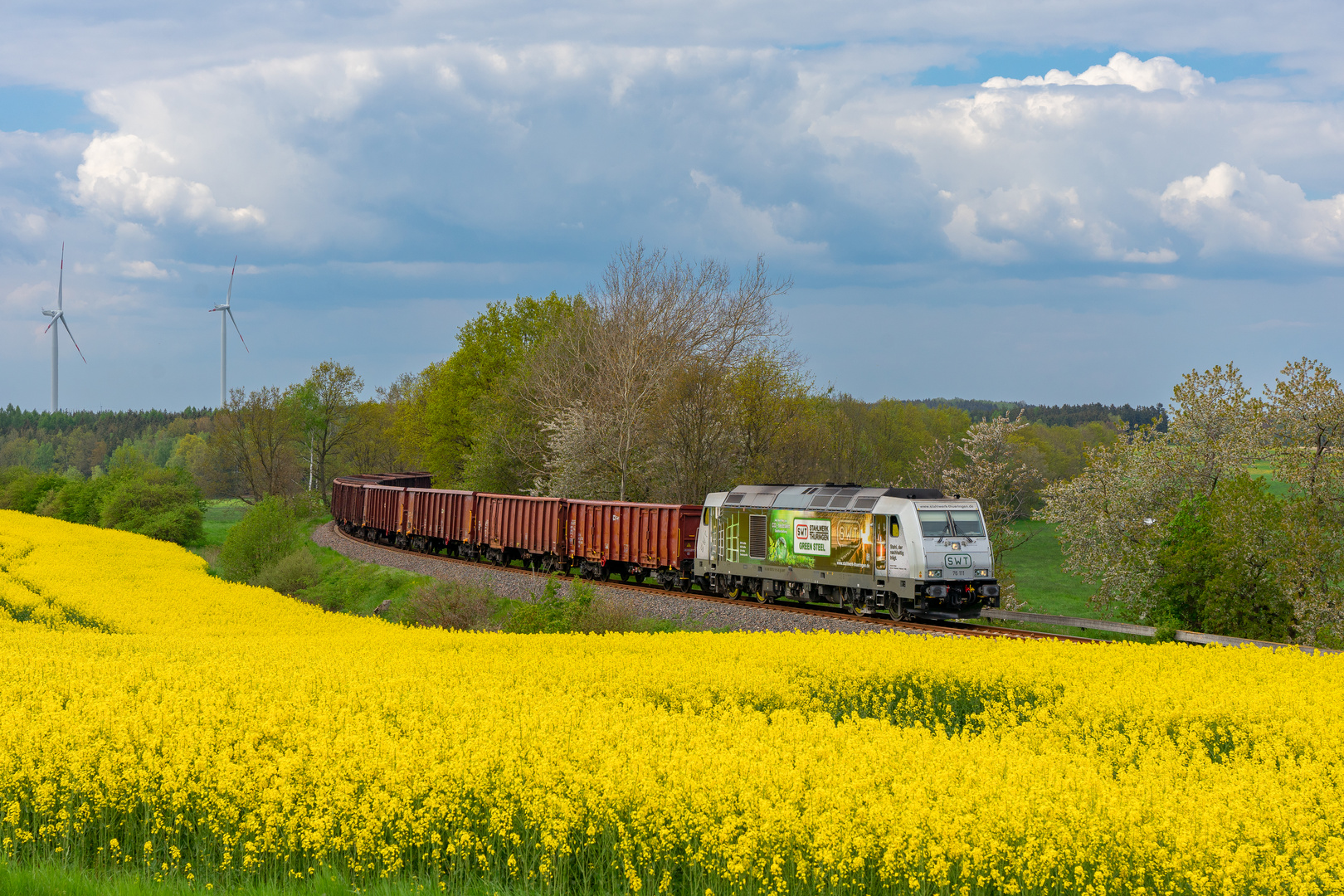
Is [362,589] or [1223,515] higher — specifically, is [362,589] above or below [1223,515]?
below

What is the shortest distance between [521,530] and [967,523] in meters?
20.1

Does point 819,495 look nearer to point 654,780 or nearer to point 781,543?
point 781,543

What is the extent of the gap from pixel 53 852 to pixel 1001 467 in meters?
37.7

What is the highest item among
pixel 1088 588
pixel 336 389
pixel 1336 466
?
pixel 336 389

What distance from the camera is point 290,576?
3816cm

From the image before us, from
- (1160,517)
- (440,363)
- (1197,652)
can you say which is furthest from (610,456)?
(440,363)

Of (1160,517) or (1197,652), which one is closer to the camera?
(1197,652)

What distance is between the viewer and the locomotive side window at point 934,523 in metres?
23.5

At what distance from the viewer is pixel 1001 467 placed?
40.1 m

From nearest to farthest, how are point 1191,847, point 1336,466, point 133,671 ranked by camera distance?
point 1191,847
point 133,671
point 1336,466

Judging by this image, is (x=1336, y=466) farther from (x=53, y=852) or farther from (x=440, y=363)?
(x=440, y=363)

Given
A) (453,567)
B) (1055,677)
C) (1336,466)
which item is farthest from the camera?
(453,567)

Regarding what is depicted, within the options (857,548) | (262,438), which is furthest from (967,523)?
(262,438)

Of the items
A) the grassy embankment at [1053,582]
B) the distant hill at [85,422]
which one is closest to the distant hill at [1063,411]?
the grassy embankment at [1053,582]
